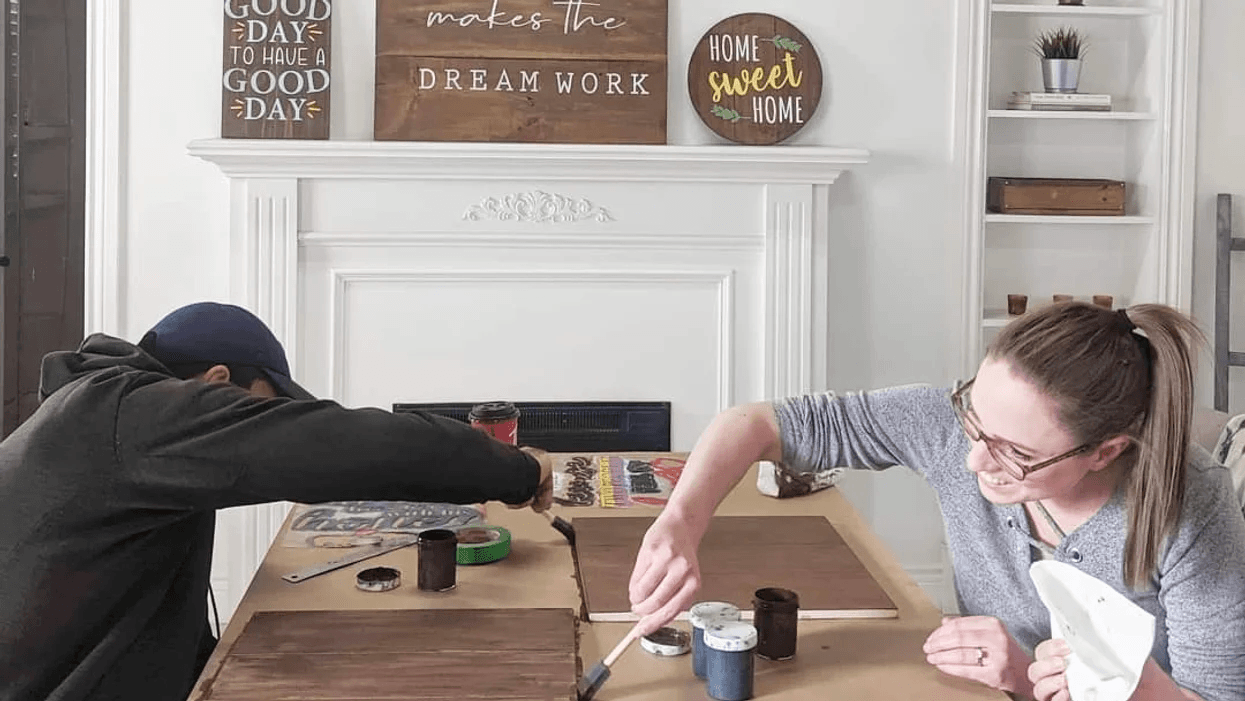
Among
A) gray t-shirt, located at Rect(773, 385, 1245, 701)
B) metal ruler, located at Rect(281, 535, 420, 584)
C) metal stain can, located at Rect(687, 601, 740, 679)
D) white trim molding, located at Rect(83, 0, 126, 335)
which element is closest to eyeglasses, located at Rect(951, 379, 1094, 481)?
gray t-shirt, located at Rect(773, 385, 1245, 701)

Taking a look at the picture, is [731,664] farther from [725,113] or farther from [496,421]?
[725,113]

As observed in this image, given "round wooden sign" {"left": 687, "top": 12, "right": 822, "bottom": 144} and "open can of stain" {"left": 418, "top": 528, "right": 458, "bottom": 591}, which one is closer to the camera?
"open can of stain" {"left": 418, "top": 528, "right": 458, "bottom": 591}

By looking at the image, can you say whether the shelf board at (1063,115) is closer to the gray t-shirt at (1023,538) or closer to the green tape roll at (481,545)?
the gray t-shirt at (1023,538)

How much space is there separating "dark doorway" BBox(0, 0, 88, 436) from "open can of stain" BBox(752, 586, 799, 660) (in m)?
2.81

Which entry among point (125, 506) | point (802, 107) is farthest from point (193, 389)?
point (802, 107)

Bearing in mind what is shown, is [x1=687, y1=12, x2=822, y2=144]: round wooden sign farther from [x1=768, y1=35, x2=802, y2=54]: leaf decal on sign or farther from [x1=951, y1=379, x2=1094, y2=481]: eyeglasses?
[x1=951, y1=379, x2=1094, y2=481]: eyeglasses

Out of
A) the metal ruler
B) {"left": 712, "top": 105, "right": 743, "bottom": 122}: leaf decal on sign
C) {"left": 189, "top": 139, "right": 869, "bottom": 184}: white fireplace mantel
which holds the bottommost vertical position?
the metal ruler

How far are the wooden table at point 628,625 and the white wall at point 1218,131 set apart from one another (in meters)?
2.18

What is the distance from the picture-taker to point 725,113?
3.72m

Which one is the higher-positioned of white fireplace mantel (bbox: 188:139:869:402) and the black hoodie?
white fireplace mantel (bbox: 188:139:869:402)

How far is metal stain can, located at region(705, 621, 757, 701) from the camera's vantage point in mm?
1437

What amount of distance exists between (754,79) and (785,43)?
5.4 inches

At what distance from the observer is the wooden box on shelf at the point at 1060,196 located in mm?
3770

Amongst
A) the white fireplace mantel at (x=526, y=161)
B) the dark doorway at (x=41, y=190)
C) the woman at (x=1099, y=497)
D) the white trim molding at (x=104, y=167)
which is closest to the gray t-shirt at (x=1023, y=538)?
the woman at (x=1099, y=497)
